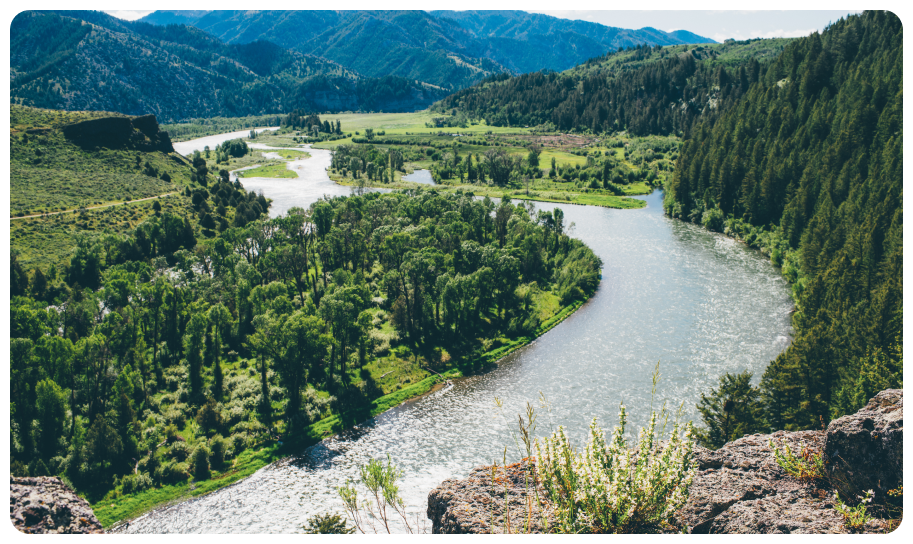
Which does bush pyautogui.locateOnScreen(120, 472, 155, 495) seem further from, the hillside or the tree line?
the hillside

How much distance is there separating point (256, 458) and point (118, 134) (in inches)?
4797

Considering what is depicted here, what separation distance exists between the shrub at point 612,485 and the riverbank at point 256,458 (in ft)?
97.6

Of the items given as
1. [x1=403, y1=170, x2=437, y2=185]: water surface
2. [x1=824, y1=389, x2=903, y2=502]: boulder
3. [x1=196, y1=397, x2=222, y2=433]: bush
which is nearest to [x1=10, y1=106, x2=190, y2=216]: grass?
[x1=403, y1=170, x2=437, y2=185]: water surface

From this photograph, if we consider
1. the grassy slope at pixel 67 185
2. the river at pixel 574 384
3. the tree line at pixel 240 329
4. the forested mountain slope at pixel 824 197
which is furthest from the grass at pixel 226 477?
the grassy slope at pixel 67 185

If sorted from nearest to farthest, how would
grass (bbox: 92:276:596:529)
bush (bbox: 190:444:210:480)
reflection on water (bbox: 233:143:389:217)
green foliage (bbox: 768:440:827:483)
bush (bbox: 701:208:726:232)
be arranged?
1. green foliage (bbox: 768:440:827:483)
2. grass (bbox: 92:276:596:529)
3. bush (bbox: 190:444:210:480)
4. bush (bbox: 701:208:726:232)
5. reflection on water (bbox: 233:143:389:217)

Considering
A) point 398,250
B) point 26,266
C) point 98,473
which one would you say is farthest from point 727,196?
point 26,266

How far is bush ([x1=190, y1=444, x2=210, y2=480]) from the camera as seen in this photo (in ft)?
117

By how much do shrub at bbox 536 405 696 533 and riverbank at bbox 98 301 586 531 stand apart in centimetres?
2975

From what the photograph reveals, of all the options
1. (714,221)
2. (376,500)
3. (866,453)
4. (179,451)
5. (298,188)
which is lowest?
(179,451)

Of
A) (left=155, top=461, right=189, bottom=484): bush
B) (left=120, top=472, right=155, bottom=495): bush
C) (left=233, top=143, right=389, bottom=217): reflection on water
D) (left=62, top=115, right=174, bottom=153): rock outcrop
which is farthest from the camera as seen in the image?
(left=62, top=115, right=174, bottom=153): rock outcrop

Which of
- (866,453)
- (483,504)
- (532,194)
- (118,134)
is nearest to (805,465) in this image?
(866,453)

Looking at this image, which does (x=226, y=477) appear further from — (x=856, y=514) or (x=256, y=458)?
(x=856, y=514)

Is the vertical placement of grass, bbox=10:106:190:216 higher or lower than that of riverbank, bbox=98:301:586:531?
higher

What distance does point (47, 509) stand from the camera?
16.3m
